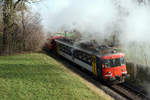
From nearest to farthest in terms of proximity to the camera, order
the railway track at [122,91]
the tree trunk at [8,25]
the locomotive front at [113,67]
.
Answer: the railway track at [122,91] < the locomotive front at [113,67] < the tree trunk at [8,25]

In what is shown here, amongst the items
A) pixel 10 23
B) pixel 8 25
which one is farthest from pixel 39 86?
pixel 10 23

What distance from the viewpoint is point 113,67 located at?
9.55 m

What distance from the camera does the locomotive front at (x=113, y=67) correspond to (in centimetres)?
931

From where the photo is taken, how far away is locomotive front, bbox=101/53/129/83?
30.6ft

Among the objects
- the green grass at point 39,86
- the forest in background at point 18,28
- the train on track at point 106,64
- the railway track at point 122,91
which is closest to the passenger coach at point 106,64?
the train on track at point 106,64

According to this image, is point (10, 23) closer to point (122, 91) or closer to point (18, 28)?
point (18, 28)

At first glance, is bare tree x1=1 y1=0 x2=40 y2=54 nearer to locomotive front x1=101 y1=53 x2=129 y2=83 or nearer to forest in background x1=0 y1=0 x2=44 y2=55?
forest in background x1=0 y1=0 x2=44 y2=55

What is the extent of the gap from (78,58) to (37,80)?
457 cm

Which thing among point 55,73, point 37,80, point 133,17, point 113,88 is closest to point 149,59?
point 133,17

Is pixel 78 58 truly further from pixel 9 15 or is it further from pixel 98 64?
pixel 9 15

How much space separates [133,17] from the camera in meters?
12.1

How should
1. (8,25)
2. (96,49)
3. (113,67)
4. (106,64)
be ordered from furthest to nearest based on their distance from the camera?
(8,25), (96,49), (113,67), (106,64)

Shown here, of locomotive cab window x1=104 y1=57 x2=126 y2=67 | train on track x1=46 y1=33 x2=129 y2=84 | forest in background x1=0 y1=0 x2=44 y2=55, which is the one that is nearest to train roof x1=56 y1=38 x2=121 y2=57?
train on track x1=46 y1=33 x2=129 y2=84

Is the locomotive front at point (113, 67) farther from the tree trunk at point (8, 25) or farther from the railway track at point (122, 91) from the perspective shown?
the tree trunk at point (8, 25)
